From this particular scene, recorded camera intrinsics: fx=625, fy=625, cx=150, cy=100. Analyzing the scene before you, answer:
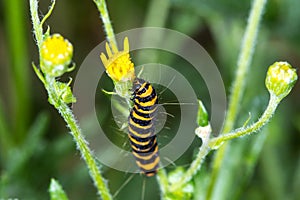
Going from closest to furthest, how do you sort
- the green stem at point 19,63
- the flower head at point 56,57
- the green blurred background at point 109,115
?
the flower head at point 56,57, the green blurred background at point 109,115, the green stem at point 19,63

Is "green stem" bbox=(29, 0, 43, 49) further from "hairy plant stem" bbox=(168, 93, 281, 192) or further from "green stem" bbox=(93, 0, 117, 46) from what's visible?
"hairy plant stem" bbox=(168, 93, 281, 192)

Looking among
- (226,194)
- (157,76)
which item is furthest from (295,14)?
(157,76)

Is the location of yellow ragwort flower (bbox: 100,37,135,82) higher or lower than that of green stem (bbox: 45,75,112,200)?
higher

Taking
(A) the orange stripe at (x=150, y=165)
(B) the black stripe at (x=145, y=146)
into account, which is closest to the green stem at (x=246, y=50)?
(A) the orange stripe at (x=150, y=165)

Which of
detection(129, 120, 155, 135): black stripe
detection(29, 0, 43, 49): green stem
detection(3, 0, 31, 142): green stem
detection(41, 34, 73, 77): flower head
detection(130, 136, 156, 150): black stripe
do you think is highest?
detection(3, 0, 31, 142): green stem

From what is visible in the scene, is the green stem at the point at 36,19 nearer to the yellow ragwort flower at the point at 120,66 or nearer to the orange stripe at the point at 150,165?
the yellow ragwort flower at the point at 120,66

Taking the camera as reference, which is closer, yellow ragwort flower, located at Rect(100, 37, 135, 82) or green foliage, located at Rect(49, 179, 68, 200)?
yellow ragwort flower, located at Rect(100, 37, 135, 82)

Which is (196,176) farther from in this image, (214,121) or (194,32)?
(194,32)

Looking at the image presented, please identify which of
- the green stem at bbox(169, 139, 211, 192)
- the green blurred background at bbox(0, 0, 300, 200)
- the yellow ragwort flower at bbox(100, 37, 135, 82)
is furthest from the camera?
the green blurred background at bbox(0, 0, 300, 200)

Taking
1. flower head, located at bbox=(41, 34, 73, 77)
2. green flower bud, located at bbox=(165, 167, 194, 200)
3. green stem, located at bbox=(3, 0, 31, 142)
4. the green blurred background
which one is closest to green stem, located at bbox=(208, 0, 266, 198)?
the green blurred background

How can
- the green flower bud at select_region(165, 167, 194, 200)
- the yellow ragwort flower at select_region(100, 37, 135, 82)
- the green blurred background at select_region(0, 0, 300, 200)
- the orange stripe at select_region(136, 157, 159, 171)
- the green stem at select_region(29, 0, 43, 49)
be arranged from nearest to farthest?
the green stem at select_region(29, 0, 43, 49) < the yellow ragwort flower at select_region(100, 37, 135, 82) < the orange stripe at select_region(136, 157, 159, 171) < the green flower bud at select_region(165, 167, 194, 200) < the green blurred background at select_region(0, 0, 300, 200)
